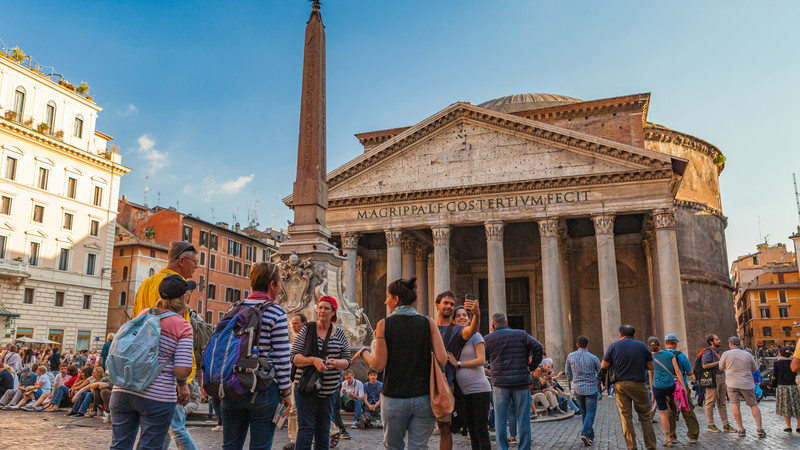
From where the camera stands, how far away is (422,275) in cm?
2689

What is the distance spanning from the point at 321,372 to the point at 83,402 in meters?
7.67

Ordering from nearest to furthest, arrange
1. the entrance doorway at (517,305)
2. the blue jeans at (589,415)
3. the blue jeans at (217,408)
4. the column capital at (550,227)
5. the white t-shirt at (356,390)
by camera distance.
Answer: the blue jeans at (217,408), the blue jeans at (589,415), the white t-shirt at (356,390), the column capital at (550,227), the entrance doorway at (517,305)

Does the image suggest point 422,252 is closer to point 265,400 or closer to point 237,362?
point 265,400

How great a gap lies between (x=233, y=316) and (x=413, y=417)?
1.24m

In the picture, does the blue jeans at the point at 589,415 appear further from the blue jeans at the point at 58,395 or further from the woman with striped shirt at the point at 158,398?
the blue jeans at the point at 58,395

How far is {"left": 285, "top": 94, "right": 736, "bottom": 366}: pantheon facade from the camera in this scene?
68.6ft

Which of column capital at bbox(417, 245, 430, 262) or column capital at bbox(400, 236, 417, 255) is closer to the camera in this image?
column capital at bbox(400, 236, 417, 255)

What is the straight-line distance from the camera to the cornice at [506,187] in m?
20.8

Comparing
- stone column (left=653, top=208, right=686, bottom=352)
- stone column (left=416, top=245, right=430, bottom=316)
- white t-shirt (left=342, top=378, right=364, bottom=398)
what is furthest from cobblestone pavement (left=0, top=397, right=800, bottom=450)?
stone column (left=416, top=245, right=430, bottom=316)

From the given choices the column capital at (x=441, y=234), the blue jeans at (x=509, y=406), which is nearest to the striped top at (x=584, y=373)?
the blue jeans at (x=509, y=406)

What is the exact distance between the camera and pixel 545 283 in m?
21.3

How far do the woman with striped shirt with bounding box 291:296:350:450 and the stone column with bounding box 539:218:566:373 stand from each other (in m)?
17.3

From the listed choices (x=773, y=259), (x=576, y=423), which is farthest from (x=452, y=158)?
(x=773, y=259)

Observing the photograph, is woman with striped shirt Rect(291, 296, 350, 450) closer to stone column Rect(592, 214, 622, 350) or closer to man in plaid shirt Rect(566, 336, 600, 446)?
man in plaid shirt Rect(566, 336, 600, 446)
